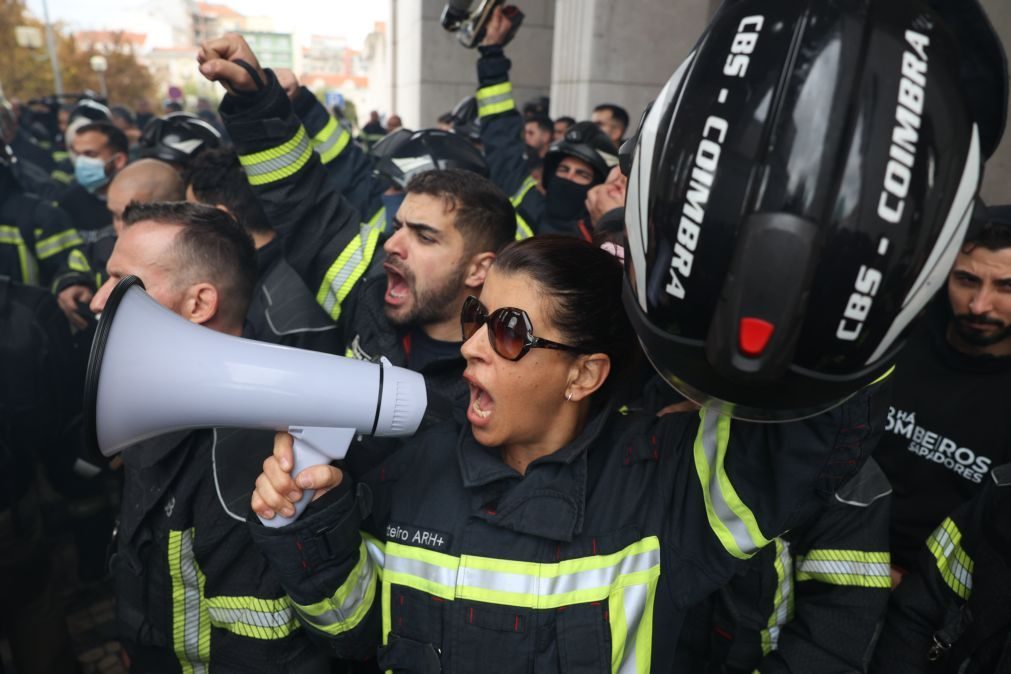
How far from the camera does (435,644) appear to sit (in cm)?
152

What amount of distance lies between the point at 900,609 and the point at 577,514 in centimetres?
109

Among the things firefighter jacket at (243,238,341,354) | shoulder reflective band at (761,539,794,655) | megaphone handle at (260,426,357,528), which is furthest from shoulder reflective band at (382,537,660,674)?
firefighter jacket at (243,238,341,354)

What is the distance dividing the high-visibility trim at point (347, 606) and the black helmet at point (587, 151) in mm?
3554

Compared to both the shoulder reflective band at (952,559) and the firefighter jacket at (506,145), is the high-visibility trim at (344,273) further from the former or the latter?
the shoulder reflective band at (952,559)

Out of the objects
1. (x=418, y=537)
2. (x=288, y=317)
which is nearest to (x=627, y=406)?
(x=418, y=537)

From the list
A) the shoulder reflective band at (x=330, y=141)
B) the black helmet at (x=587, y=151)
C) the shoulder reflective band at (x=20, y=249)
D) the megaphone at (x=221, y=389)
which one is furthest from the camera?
the black helmet at (x=587, y=151)

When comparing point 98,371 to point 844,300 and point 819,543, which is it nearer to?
point 844,300

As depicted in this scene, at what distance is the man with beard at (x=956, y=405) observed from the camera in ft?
7.79

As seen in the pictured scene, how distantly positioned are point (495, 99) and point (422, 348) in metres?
2.52

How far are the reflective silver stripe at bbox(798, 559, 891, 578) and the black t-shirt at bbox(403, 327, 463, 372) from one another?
1405 mm

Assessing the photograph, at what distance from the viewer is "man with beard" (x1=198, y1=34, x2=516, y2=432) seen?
103 inches

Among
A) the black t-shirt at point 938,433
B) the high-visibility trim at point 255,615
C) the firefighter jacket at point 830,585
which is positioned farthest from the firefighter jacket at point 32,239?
the black t-shirt at point 938,433

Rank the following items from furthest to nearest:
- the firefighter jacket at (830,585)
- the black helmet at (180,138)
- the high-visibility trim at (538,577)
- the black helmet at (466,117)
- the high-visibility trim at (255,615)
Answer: the black helmet at (466,117)
the black helmet at (180,138)
the firefighter jacket at (830,585)
the high-visibility trim at (255,615)
the high-visibility trim at (538,577)

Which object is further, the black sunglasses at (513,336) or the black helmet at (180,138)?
the black helmet at (180,138)
